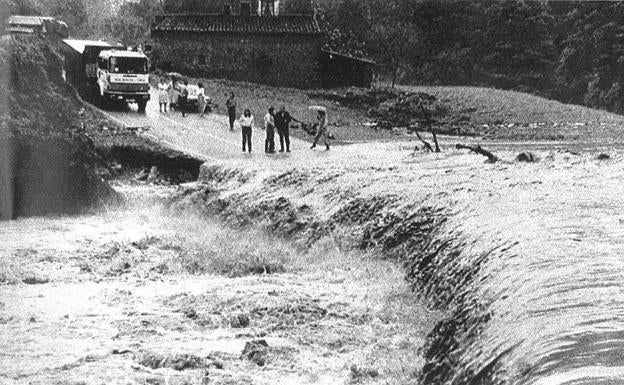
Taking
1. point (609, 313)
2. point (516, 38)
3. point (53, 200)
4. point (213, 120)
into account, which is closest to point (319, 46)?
point (516, 38)

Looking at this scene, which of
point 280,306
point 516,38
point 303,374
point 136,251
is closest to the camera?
point 303,374

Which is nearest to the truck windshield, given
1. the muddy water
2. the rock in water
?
the muddy water

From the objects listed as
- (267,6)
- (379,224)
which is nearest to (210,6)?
(267,6)

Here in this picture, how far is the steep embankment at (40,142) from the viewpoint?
20.6m

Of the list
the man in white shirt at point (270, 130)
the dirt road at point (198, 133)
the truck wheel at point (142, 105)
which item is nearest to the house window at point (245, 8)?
the dirt road at point (198, 133)

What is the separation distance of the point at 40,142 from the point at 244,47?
29705 millimetres

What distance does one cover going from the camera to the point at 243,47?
5022 cm

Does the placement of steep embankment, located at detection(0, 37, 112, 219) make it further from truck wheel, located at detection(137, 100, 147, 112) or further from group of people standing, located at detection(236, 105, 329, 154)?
truck wheel, located at detection(137, 100, 147, 112)

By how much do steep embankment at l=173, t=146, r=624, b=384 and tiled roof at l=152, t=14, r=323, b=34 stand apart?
96.3ft

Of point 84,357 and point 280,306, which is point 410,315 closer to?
point 280,306

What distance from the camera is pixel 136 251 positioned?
15773 millimetres

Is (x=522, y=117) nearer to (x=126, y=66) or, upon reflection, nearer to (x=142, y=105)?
(x=142, y=105)

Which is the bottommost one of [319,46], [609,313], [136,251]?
[136,251]

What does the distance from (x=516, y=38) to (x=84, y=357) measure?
163 ft
